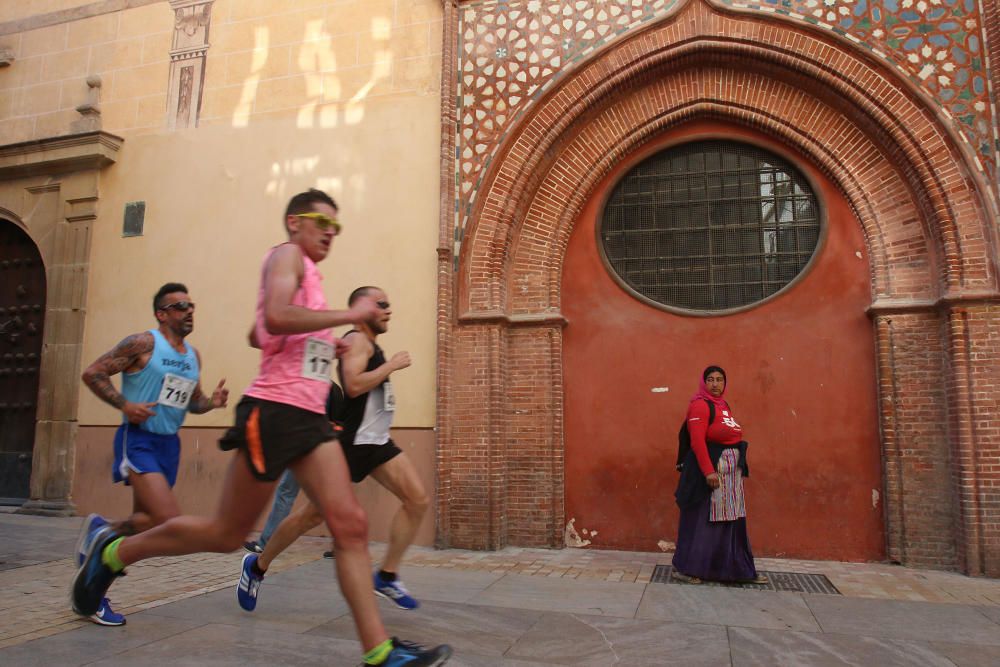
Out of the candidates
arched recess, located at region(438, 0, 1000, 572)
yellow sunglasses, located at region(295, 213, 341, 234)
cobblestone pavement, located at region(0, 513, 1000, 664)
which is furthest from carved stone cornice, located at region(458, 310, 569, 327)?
yellow sunglasses, located at region(295, 213, 341, 234)

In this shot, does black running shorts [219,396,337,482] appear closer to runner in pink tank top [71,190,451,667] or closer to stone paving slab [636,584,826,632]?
runner in pink tank top [71,190,451,667]

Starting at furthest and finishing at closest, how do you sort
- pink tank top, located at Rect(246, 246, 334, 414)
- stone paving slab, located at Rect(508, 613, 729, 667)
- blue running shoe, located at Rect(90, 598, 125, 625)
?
blue running shoe, located at Rect(90, 598, 125, 625) → stone paving slab, located at Rect(508, 613, 729, 667) → pink tank top, located at Rect(246, 246, 334, 414)

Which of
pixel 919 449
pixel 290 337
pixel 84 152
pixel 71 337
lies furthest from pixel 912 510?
pixel 84 152

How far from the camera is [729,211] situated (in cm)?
797

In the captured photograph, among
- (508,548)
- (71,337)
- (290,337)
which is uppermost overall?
(71,337)

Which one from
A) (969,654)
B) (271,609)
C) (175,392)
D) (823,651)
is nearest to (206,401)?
(175,392)

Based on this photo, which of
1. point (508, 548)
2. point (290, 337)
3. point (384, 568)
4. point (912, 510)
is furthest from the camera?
point (508, 548)

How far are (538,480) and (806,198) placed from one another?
3933mm

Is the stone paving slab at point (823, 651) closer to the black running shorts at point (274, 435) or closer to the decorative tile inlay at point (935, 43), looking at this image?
the black running shorts at point (274, 435)

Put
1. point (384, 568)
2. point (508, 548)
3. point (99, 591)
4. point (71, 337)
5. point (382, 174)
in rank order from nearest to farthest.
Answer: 1. point (99, 591)
2. point (384, 568)
3. point (508, 548)
4. point (382, 174)
5. point (71, 337)

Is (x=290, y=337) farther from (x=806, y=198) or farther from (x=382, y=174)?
(x=806, y=198)

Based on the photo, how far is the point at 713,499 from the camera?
600 centimetres

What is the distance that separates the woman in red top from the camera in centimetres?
590

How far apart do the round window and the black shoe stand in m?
5.55
